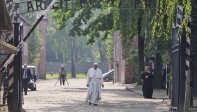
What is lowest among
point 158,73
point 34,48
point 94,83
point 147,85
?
point 147,85

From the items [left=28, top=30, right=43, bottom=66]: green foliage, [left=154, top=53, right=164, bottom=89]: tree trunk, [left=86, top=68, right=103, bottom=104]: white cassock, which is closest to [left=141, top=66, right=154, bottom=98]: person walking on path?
[left=86, top=68, right=103, bottom=104]: white cassock

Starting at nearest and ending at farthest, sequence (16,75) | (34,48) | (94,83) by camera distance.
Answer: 1. (16,75)
2. (94,83)
3. (34,48)

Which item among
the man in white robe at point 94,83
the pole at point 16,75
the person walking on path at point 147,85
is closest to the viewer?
the pole at point 16,75

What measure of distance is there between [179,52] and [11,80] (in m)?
5.48

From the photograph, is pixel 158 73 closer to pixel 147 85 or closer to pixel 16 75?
pixel 147 85

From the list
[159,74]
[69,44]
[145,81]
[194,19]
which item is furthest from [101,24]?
[69,44]

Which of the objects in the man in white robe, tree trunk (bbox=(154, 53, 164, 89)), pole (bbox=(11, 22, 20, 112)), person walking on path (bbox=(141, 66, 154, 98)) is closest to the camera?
pole (bbox=(11, 22, 20, 112))

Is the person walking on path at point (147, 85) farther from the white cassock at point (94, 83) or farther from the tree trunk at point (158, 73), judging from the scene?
the tree trunk at point (158, 73)

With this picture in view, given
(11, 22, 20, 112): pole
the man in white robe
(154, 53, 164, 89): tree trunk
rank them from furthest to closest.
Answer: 1. (154, 53, 164, 89): tree trunk
2. the man in white robe
3. (11, 22, 20, 112): pole

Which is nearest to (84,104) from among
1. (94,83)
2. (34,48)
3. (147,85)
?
(94,83)

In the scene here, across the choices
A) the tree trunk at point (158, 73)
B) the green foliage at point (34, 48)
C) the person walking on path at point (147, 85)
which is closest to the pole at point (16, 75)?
the person walking on path at point (147, 85)

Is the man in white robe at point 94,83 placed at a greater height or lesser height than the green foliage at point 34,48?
lesser

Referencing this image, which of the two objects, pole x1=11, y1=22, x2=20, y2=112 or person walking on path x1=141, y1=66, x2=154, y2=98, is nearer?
pole x1=11, y1=22, x2=20, y2=112

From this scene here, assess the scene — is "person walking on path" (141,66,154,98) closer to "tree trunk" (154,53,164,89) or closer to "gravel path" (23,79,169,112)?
"gravel path" (23,79,169,112)
